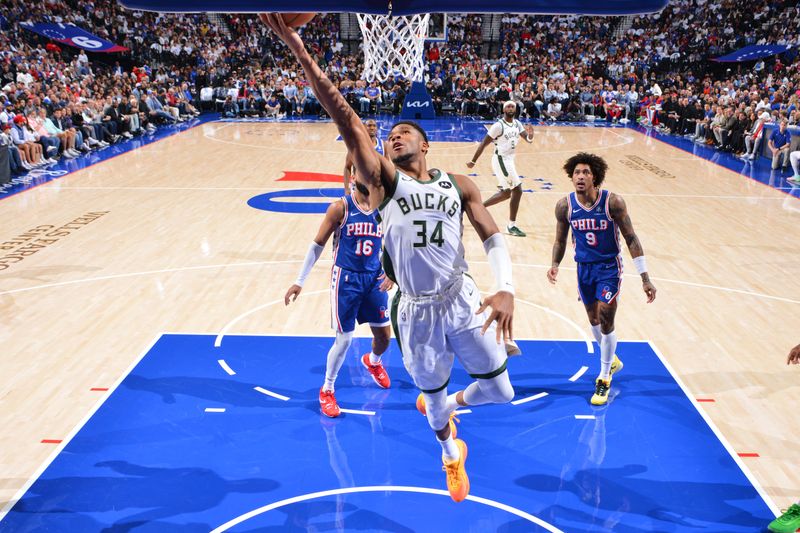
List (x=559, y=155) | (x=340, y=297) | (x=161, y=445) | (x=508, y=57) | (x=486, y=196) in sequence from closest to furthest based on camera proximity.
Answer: (x=161, y=445) < (x=340, y=297) < (x=486, y=196) < (x=559, y=155) < (x=508, y=57)

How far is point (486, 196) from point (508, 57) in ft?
64.7

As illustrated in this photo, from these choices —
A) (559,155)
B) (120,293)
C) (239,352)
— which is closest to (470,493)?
(239,352)

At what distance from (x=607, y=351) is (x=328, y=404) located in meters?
2.18

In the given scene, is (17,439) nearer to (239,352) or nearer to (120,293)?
(239,352)

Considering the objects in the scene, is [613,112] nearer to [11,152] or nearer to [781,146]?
[781,146]

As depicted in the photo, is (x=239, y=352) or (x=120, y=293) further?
(x=120, y=293)

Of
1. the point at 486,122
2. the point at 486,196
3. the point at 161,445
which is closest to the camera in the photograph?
the point at 161,445

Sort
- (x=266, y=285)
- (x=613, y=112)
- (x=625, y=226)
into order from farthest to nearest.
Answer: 1. (x=613, y=112)
2. (x=266, y=285)
3. (x=625, y=226)

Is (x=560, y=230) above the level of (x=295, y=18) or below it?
below

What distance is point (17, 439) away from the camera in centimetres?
493

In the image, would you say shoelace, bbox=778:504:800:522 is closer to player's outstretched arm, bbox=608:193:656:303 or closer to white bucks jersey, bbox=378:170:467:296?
player's outstretched arm, bbox=608:193:656:303

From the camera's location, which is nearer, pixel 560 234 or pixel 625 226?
pixel 625 226

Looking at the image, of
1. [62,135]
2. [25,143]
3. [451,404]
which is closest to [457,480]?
[451,404]

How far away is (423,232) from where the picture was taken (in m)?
3.54
